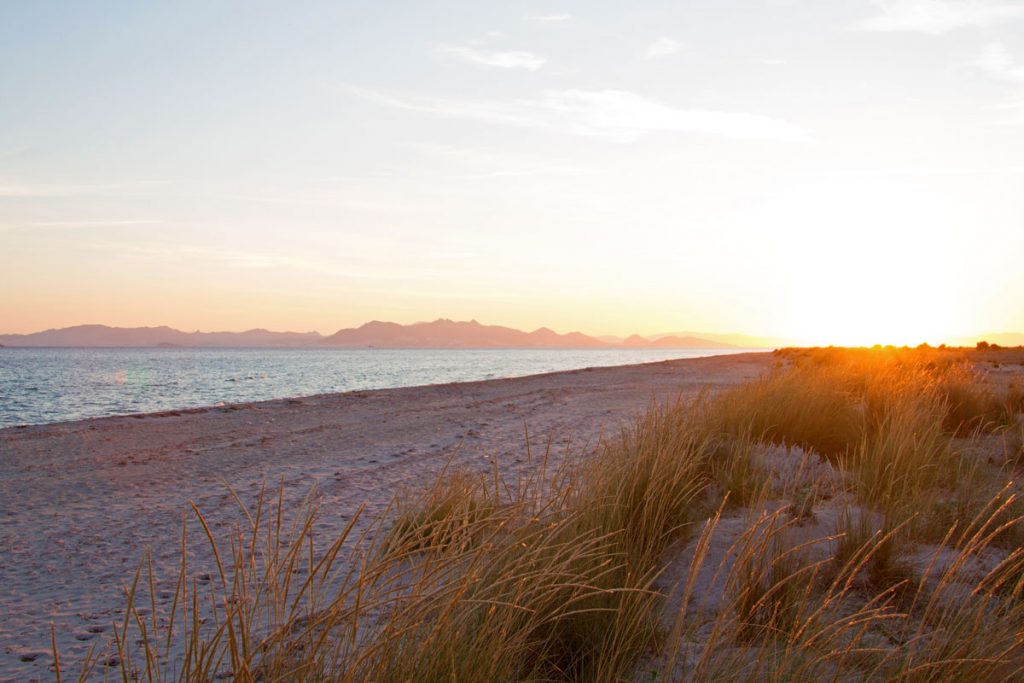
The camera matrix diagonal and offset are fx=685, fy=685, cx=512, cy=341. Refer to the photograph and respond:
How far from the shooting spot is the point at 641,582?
303cm

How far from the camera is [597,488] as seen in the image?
3.41m

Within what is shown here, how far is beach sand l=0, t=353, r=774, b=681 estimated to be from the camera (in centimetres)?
368

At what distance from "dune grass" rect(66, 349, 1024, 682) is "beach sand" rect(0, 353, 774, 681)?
0.30 metres

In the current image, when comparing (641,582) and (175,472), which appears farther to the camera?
(175,472)

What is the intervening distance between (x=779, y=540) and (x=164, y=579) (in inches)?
133

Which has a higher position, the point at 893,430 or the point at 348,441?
the point at 893,430

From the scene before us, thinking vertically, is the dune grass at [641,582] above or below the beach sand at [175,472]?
above

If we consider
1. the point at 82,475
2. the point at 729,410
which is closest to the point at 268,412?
the point at 82,475

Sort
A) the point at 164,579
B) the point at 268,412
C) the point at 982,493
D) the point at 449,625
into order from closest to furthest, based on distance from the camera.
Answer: the point at 449,625 < the point at 164,579 < the point at 982,493 < the point at 268,412

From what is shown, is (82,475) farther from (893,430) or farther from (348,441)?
(893,430)

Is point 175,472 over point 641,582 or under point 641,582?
Result: under

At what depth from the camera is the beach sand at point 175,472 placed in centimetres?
368

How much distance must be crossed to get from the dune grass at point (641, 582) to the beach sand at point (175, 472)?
30 cm

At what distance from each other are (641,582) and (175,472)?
19.8 ft
